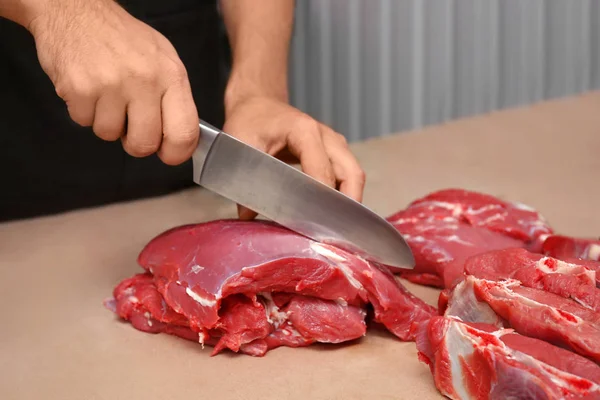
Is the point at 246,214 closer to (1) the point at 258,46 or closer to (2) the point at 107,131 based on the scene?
(2) the point at 107,131

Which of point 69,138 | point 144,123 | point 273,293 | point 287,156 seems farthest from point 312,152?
point 69,138

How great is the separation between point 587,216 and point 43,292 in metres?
1.84

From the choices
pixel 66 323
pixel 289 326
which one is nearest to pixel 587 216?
pixel 289 326

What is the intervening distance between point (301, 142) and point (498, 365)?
3.03 feet

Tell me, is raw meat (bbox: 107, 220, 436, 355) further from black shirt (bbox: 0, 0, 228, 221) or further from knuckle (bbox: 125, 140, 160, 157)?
black shirt (bbox: 0, 0, 228, 221)

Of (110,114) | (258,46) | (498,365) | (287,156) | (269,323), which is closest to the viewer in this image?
(498,365)

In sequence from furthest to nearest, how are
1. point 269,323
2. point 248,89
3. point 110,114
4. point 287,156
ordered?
point 248,89 < point 287,156 < point 269,323 < point 110,114

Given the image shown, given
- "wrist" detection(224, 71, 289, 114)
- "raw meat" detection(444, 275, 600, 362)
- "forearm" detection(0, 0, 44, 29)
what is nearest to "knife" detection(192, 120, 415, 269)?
"raw meat" detection(444, 275, 600, 362)

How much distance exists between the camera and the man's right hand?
2053mm

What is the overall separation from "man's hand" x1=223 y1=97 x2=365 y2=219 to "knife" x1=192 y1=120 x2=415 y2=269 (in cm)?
20

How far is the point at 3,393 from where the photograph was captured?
206 cm

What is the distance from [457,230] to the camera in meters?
2.51

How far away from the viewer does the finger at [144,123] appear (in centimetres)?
207

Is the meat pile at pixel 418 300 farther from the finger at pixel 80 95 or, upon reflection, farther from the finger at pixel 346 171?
the finger at pixel 80 95
